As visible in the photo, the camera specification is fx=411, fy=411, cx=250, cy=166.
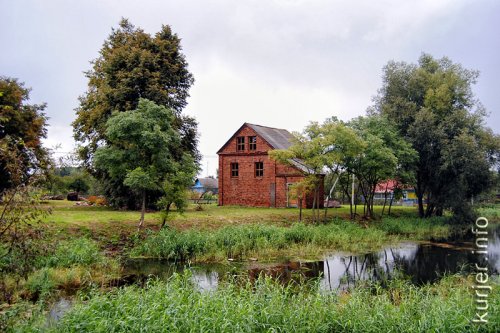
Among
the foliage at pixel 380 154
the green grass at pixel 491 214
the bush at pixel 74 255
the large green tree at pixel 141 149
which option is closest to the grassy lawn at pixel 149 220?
the large green tree at pixel 141 149

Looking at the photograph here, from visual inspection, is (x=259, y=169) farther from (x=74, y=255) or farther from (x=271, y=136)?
(x=74, y=255)

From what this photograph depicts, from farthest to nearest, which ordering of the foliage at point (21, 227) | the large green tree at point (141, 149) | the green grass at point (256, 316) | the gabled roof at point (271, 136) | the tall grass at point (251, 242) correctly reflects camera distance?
1. the gabled roof at point (271, 136)
2. the large green tree at point (141, 149)
3. the tall grass at point (251, 242)
4. the green grass at point (256, 316)
5. the foliage at point (21, 227)

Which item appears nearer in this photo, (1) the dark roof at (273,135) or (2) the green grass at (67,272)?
(2) the green grass at (67,272)

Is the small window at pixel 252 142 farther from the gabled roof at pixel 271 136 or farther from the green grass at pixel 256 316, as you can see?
the green grass at pixel 256 316

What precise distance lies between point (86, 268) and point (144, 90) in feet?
53.0

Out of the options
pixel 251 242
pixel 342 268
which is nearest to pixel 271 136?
pixel 251 242

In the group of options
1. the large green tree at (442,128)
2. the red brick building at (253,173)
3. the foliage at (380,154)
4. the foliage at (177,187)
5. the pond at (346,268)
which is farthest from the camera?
the red brick building at (253,173)

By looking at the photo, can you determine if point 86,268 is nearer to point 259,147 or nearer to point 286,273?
point 286,273

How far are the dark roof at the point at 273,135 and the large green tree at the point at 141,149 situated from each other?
55.8ft

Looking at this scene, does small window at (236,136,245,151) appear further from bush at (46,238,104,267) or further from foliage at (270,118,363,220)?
bush at (46,238,104,267)

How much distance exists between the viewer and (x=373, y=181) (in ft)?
103

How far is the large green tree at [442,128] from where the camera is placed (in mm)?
30562

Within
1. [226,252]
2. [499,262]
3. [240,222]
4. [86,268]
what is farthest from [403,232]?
[86,268]

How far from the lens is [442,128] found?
3123 cm
